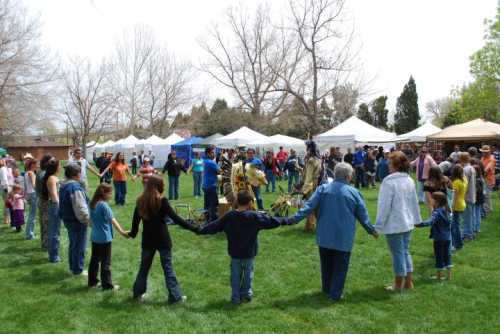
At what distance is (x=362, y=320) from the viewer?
4.46 metres

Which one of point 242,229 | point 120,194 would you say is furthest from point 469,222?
point 120,194

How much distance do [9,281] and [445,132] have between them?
73.2 ft

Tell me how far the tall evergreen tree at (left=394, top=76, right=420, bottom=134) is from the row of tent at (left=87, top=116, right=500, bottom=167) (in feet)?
79.5

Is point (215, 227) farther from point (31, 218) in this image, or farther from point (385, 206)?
point (31, 218)

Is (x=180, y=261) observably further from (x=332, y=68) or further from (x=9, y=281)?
(x=332, y=68)

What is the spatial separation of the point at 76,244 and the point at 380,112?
51510mm

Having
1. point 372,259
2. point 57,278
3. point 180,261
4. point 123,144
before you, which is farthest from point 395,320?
point 123,144

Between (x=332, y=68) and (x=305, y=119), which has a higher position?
(x=332, y=68)

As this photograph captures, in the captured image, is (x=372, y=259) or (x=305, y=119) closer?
(x=372, y=259)

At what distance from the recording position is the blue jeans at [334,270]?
4.91 m

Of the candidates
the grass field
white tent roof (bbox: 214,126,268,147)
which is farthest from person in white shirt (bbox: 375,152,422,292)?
white tent roof (bbox: 214,126,268,147)

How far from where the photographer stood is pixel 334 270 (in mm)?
4996

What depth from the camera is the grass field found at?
14.4 feet

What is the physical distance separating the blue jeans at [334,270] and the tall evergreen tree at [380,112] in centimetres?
5073
